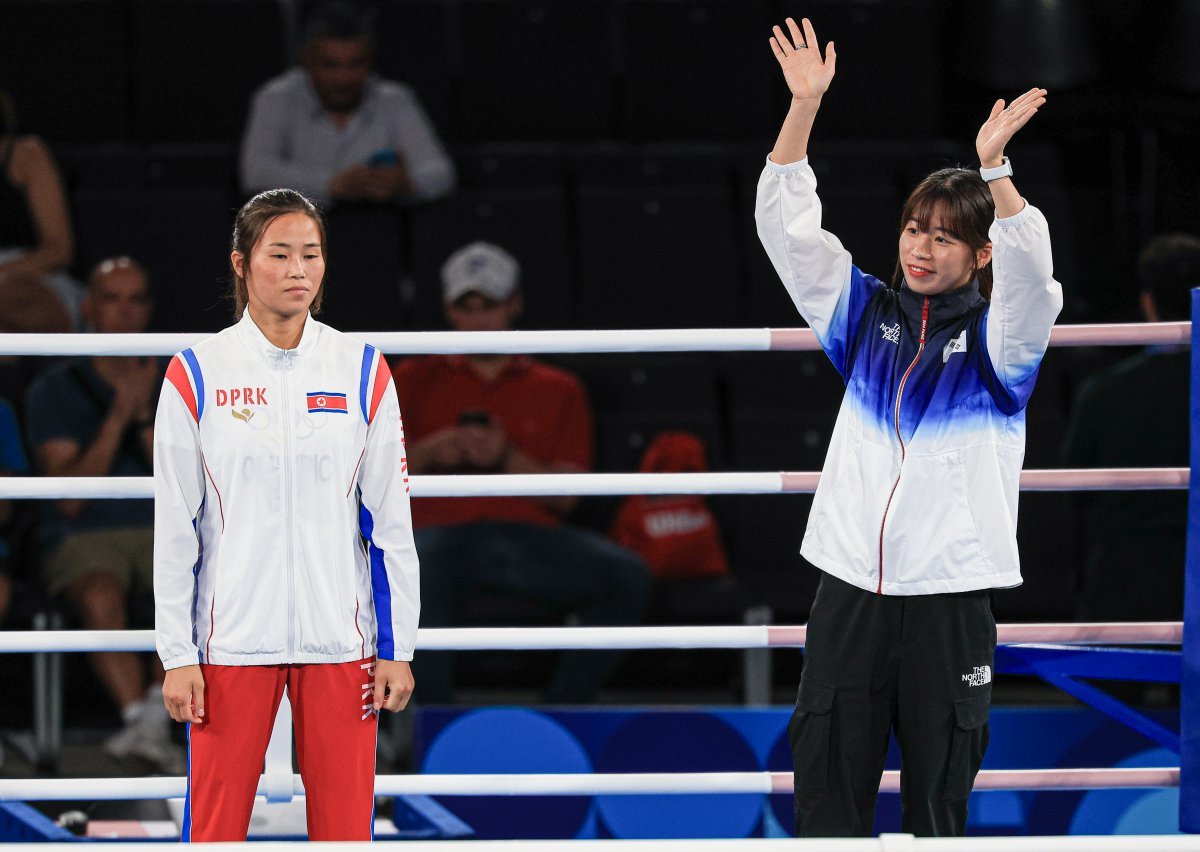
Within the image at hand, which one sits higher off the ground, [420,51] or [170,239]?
[420,51]

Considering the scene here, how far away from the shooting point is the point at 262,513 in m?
2.33

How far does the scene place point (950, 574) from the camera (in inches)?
94.2

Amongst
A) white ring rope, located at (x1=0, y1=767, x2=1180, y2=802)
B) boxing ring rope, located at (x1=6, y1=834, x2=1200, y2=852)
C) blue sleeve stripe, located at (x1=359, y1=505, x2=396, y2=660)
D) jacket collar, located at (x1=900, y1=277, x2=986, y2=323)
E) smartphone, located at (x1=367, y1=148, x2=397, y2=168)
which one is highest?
smartphone, located at (x1=367, y1=148, x2=397, y2=168)

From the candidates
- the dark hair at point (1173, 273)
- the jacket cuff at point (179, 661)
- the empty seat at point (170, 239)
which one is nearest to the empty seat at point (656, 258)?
the empty seat at point (170, 239)

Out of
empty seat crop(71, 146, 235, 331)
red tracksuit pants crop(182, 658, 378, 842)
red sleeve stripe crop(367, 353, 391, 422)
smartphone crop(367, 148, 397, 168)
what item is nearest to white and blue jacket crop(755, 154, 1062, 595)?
red sleeve stripe crop(367, 353, 391, 422)

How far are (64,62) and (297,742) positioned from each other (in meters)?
4.10

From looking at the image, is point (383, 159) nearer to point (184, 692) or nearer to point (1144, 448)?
point (1144, 448)

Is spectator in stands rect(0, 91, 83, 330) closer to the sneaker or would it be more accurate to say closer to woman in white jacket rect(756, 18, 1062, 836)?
the sneaker

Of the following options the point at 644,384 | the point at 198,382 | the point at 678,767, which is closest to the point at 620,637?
the point at 198,382

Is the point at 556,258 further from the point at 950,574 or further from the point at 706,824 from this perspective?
the point at 950,574

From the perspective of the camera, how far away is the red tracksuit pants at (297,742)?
234cm

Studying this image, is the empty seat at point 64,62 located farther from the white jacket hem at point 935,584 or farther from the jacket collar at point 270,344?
the white jacket hem at point 935,584

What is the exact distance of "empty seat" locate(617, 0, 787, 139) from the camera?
230 inches

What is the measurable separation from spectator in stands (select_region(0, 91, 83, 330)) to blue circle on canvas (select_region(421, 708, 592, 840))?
217 centimetres
